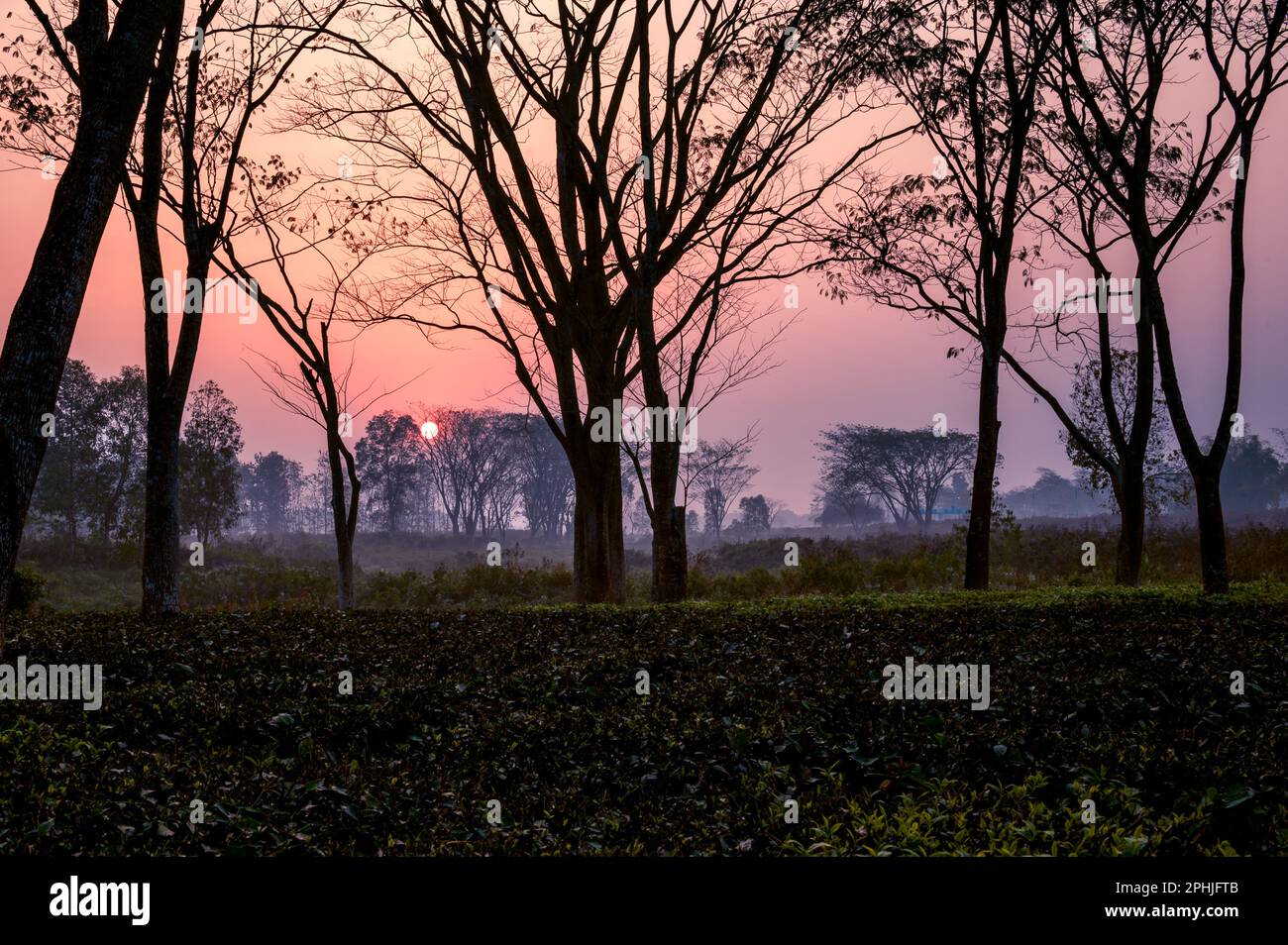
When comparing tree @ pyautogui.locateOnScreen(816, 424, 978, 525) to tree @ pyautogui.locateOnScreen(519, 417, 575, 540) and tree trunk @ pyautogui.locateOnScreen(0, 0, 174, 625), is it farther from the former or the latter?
tree trunk @ pyautogui.locateOnScreen(0, 0, 174, 625)

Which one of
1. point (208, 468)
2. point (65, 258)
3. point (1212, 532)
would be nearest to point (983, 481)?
point (1212, 532)

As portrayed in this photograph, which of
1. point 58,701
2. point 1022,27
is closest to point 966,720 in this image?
point 58,701

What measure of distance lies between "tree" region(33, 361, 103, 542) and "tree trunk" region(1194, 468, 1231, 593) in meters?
42.9

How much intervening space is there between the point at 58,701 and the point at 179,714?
1.09m

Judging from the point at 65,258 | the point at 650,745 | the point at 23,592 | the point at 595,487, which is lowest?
the point at 650,745

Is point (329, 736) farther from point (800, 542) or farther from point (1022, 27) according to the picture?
point (800, 542)

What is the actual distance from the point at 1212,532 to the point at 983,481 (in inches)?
134

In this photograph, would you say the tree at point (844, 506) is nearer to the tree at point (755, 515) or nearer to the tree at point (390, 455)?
the tree at point (755, 515)

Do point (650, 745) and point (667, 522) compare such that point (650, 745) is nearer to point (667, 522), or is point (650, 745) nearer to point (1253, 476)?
Answer: point (667, 522)

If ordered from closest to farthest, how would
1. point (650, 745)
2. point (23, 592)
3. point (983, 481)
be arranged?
point (650, 745) < point (23, 592) < point (983, 481)

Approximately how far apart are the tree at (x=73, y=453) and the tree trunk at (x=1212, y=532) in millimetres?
42945

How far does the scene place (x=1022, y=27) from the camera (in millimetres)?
16031

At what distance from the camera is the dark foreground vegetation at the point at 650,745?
4535 mm

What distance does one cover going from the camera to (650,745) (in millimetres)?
5844
